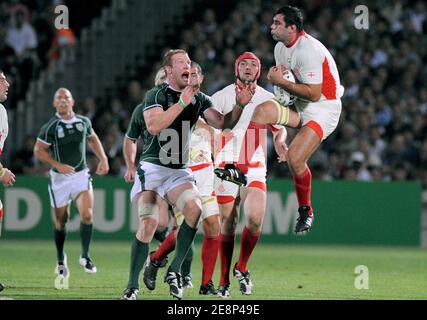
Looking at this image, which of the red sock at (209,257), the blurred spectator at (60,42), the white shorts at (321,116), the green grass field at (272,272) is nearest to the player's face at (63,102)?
the green grass field at (272,272)

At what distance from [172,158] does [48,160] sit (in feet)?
13.0

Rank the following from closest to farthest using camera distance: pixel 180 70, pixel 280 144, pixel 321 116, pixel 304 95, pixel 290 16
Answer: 1. pixel 180 70
2. pixel 304 95
3. pixel 290 16
4. pixel 321 116
5. pixel 280 144

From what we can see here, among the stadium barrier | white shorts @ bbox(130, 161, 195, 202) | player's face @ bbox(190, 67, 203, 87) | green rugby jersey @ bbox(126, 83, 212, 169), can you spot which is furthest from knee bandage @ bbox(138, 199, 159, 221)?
the stadium barrier

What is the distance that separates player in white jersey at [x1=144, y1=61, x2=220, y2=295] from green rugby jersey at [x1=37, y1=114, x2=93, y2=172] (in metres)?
2.59

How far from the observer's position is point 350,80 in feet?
74.4

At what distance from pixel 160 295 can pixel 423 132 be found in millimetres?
11385

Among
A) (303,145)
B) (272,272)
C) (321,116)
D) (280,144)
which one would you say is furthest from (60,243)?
(321,116)

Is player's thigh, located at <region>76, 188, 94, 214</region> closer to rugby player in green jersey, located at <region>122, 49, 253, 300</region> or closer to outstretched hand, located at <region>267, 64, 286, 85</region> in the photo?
rugby player in green jersey, located at <region>122, 49, 253, 300</region>

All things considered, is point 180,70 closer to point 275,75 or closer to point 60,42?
point 275,75

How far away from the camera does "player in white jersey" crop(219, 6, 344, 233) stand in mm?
11766

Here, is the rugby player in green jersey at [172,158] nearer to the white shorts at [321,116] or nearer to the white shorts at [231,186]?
the white shorts at [321,116]

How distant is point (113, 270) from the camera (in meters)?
15.2
